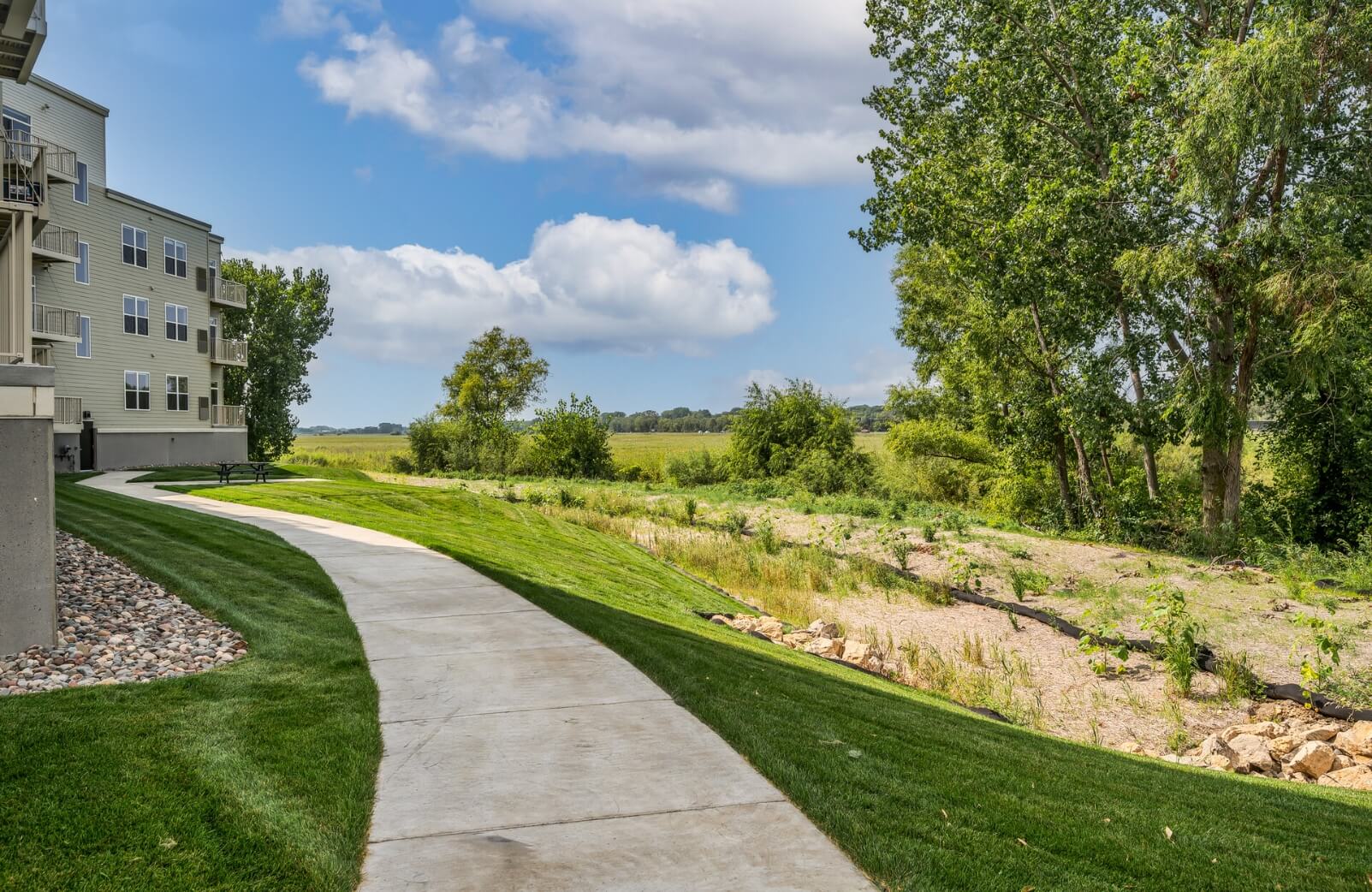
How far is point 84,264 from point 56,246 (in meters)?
4.04

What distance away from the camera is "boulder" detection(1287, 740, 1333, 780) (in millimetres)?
7160

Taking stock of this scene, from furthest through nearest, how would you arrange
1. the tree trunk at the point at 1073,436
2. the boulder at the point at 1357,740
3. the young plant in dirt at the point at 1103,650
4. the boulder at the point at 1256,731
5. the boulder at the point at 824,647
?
the tree trunk at the point at 1073,436
the young plant in dirt at the point at 1103,650
the boulder at the point at 824,647
the boulder at the point at 1256,731
the boulder at the point at 1357,740

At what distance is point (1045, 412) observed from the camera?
2350 centimetres

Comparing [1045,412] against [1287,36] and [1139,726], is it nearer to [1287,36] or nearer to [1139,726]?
[1287,36]

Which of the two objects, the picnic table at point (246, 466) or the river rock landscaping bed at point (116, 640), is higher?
the picnic table at point (246, 466)

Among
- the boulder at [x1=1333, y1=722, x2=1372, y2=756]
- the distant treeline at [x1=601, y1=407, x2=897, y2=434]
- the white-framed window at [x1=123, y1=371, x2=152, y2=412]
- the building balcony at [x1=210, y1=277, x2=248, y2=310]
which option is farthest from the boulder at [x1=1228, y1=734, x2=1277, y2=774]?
the distant treeline at [x1=601, y1=407, x2=897, y2=434]

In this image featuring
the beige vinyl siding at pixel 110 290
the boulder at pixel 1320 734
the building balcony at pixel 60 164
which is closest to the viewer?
the boulder at pixel 1320 734

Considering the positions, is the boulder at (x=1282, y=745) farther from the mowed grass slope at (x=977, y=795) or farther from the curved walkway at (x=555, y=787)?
the curved walkway at (x=555, y=787)

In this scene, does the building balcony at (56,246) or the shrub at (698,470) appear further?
the shrub at (698,470)

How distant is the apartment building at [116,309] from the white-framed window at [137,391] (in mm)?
46

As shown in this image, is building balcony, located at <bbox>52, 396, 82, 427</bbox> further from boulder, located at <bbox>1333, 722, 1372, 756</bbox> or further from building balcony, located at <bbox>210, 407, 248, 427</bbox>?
boulder, located at <bbox>1333, 722, 1372, 756</bbox>

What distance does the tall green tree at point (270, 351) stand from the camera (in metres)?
46.5

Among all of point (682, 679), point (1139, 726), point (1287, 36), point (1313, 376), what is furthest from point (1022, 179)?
point (682, 679)

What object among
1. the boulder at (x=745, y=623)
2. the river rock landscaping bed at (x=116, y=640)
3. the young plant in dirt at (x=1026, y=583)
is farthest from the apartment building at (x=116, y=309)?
the young plant in dirt at (x=1026, y=583)
